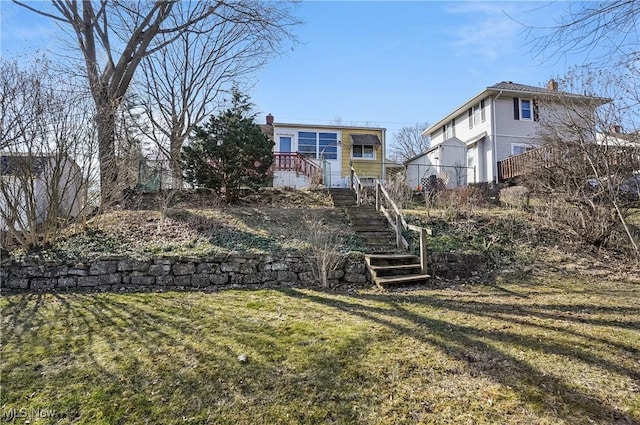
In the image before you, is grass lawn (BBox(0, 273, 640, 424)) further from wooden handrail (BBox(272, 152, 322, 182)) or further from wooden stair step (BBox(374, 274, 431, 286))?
wooden handrail (BBox(272, 152, 322, 182))

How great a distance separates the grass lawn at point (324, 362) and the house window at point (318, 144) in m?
17.3

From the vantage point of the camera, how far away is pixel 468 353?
11.4 ft

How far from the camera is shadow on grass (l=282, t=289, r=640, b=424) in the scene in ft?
8.68

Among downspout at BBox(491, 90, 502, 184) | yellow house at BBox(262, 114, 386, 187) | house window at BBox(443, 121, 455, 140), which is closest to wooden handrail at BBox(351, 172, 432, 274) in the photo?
downspout at BBox(491, 90, 502, 184)

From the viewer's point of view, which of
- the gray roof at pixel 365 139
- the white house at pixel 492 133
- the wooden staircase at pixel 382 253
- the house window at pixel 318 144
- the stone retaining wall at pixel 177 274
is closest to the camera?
the stone retaining wall at pixel 177 274

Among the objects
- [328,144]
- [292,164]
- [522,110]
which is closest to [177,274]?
[292,164]

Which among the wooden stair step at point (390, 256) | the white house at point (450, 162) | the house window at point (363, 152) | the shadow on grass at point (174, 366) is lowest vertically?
the shadow on grass at point (174, 366)

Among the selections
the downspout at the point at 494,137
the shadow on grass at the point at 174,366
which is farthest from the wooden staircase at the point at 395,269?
the downspout at the point at 494,137

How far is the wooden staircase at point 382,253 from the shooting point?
22.1 ft

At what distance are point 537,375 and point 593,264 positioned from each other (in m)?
6.55

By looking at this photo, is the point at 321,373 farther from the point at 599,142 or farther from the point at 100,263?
the point at 599,142

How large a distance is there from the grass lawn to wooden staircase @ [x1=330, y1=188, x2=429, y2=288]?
52.8 inches

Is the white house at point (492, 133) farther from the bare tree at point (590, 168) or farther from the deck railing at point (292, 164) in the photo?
the bare tree at point (590, 168)

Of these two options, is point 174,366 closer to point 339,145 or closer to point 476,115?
point 339,145
